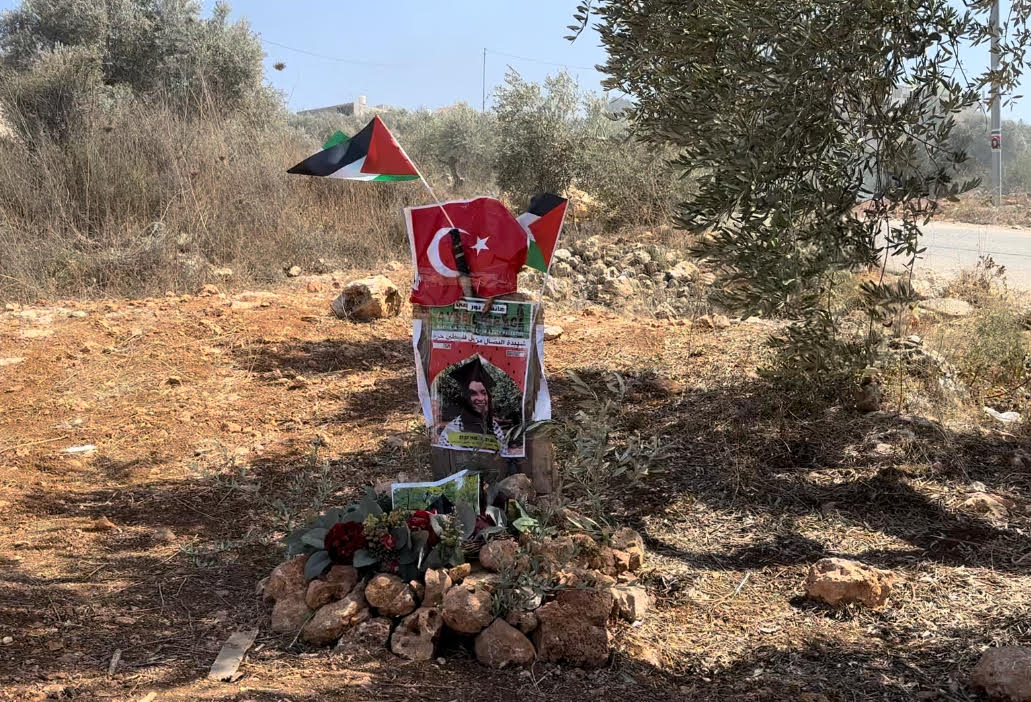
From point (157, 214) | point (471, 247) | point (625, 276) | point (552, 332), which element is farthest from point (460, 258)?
point (157, 214)

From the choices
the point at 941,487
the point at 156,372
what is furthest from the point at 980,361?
the point at 156,372

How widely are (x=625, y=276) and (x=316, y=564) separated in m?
6.87

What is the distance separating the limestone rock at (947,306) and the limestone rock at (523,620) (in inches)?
203

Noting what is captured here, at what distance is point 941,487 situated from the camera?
409 centimetres

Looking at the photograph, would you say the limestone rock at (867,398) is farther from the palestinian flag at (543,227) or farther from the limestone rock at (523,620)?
the limestone rock at (523,620)

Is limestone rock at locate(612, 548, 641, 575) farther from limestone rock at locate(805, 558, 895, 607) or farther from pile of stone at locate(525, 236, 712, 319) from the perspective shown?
pile of stone at locate(525, 236, 712, 319)

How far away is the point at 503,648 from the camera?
109 inches

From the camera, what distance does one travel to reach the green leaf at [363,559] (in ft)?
9.73

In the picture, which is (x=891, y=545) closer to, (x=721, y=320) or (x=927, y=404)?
(x=927, y=404)

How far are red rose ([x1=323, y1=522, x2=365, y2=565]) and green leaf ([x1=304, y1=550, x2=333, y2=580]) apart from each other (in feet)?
0.09

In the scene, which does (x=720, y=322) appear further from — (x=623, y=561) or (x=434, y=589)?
(x=434, y=589)

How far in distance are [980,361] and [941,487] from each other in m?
1.44

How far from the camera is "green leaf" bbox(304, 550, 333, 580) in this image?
3021mm

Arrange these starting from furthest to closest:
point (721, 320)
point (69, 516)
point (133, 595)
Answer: point (721, 320)
point (69, 516)
point (133, 595)
